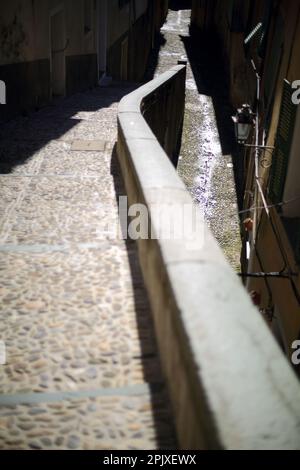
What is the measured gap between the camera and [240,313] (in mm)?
2139

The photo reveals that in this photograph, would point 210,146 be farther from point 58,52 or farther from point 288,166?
point 288,166

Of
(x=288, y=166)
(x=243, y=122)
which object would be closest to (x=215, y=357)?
(x=288, y=166)

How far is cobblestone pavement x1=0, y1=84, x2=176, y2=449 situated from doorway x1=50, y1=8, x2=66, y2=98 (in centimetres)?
821

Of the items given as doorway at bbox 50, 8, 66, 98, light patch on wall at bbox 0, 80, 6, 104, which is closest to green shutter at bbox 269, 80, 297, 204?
light patch on wall at bbox 0, 80, 6, 104

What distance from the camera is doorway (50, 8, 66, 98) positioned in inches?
492

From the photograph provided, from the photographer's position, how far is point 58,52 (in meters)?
12.9

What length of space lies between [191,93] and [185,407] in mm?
18538

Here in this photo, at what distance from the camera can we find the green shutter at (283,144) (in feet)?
21.1

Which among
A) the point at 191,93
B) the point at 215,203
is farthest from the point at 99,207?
the point at 191,93

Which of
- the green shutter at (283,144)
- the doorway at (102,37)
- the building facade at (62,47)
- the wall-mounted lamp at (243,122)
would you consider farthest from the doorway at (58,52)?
the green shutter at (283,144)

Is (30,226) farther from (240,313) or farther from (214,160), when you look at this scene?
(214,160)

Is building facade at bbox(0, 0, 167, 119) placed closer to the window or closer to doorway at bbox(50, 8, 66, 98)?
doorway at bbox(50, 8, 66, 98)

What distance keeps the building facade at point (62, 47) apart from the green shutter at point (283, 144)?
5371mm

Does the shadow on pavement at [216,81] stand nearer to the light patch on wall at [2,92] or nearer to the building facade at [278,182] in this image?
the building facade at [278,182]
